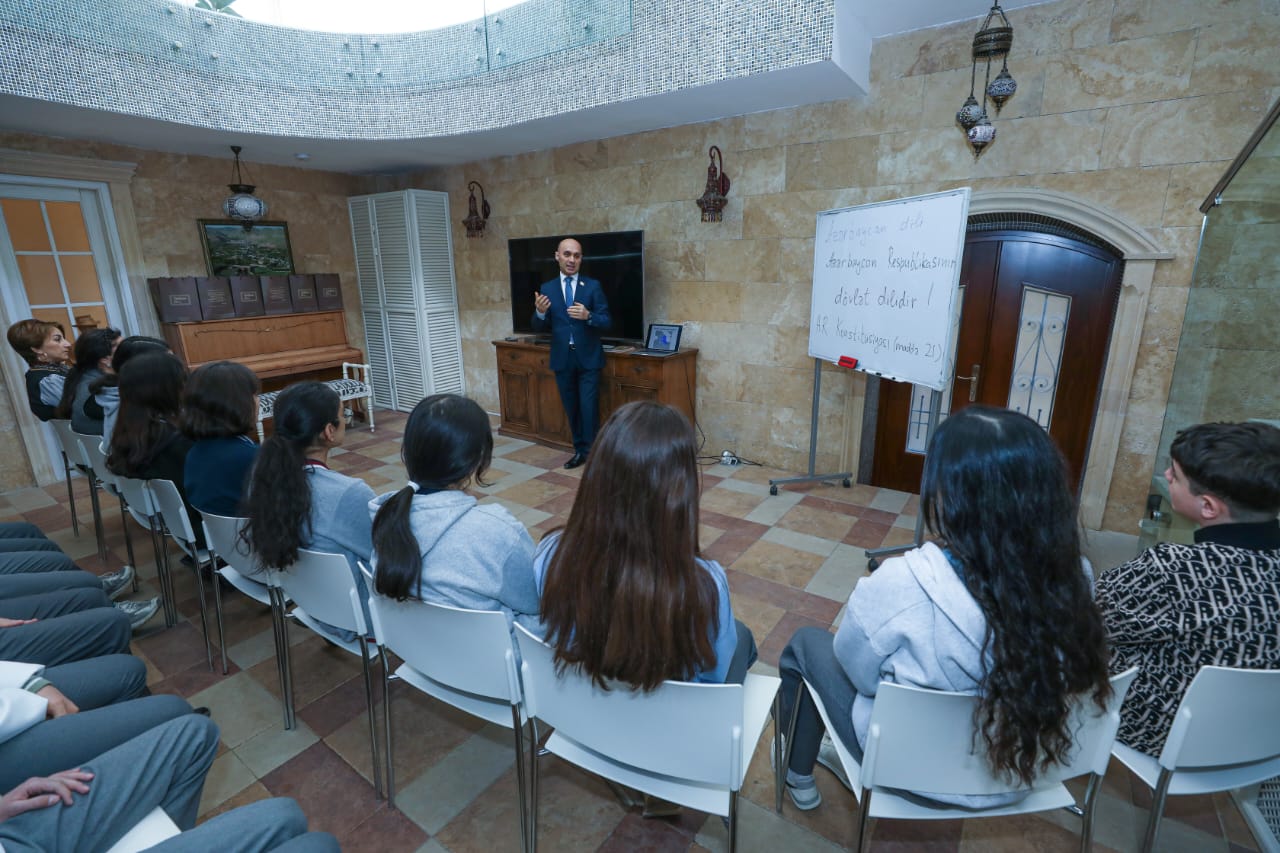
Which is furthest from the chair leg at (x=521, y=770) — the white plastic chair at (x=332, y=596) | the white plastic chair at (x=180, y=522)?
the white plastic chair at (x=180, y=522)

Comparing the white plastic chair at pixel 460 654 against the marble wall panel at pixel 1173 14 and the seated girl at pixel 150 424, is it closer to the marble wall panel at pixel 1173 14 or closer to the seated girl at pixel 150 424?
the seated girl at pixel 150 424

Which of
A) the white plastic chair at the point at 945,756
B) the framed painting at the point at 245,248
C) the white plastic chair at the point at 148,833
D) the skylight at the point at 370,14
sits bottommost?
the white plastic chair at the point at 148,833

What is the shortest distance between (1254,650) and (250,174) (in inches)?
267

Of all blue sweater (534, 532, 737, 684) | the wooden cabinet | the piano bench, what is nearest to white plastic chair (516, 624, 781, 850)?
blue sweater (534, 532, 737, 684)

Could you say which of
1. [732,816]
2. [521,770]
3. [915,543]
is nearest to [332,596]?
[521,770]

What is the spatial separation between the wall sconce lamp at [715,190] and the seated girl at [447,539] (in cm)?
305

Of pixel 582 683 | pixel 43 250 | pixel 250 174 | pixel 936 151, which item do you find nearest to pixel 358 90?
pixel 250 174

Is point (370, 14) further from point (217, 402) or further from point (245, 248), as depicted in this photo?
point (217, 402)

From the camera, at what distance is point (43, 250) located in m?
4.14

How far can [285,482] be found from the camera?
62.9 inches

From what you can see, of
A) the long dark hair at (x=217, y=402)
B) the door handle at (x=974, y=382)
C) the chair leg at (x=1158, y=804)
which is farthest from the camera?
the door handle at (x=974, y=382)

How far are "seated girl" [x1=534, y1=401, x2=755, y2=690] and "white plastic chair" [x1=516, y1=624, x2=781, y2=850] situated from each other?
0.19ft

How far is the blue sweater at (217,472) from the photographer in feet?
6.57

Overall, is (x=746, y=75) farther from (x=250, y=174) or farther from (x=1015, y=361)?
(x=250, y=174)
